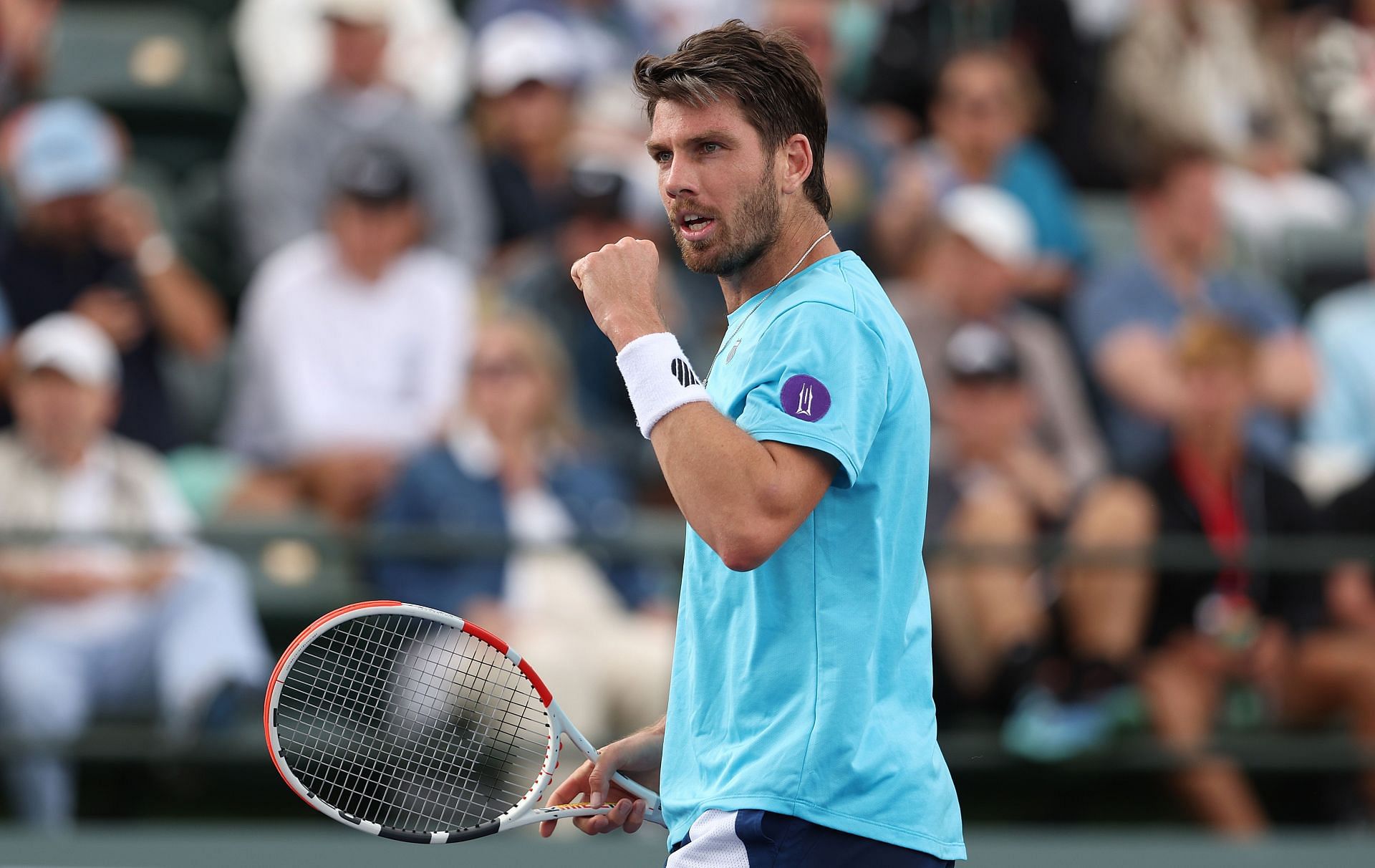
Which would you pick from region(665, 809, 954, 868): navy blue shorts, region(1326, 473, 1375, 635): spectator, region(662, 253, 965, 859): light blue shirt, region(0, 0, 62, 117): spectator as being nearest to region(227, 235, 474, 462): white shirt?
region(0, 0, 62, 117): spectator

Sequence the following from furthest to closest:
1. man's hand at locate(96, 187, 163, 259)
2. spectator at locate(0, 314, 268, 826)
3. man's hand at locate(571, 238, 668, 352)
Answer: man's hand at locate(96, 187, 163, 259) → spectator at locate(0, 314, 268, 826) → man's hand at locate(571, 238, 668, 352)

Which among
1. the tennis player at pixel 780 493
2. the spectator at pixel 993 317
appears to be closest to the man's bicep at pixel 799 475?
the tennis player at pixel 780 493

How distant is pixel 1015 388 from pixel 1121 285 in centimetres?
120

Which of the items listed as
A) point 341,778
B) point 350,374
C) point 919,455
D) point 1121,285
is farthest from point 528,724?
point 1121,285

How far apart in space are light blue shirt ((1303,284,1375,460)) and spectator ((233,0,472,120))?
13.2 ft

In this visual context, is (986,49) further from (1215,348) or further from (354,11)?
(354,11)

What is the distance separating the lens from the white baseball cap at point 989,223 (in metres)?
7.41

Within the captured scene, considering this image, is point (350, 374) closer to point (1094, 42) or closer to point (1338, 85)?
point (1094, 42)

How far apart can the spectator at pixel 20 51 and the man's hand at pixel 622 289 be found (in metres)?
6.17

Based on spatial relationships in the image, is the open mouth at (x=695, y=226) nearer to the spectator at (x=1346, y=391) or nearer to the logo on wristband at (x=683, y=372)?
the logo on wristband at (x=683, y=372)

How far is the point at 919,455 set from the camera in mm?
2572

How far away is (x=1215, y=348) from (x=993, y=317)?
925 mm

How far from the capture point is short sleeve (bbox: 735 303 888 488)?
2379 mm

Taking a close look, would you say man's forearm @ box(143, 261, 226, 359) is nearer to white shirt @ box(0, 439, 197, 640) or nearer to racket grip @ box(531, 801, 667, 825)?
white shirt @ box(0, 439, 197, 640)
